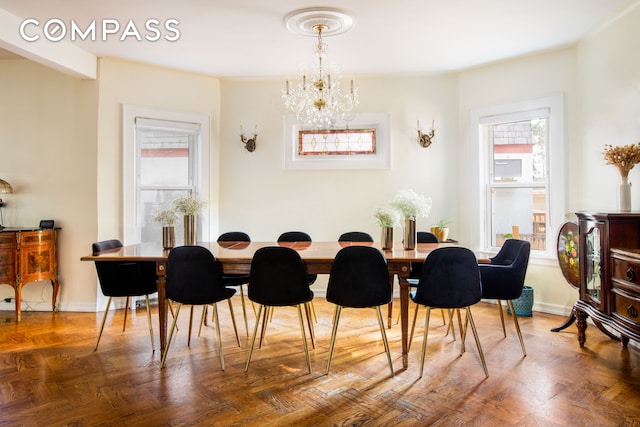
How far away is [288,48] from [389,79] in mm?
1573

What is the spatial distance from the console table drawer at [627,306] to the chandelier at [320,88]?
272cm

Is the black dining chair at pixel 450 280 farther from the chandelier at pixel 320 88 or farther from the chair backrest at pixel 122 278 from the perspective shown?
the chair backrest at pixel 122 278

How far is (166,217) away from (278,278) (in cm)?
125

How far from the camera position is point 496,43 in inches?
177

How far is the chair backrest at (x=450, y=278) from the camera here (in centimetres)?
291

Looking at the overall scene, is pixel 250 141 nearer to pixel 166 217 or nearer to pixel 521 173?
pixel 166 217

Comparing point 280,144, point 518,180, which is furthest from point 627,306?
point 280,144

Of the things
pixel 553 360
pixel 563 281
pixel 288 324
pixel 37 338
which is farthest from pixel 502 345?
pixel 37 338

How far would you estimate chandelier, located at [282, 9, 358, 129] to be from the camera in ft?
12.7

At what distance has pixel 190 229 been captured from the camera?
372cm

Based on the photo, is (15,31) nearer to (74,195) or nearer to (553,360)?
(74,195)

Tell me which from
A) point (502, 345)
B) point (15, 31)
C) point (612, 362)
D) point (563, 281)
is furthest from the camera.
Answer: point (563, 281)

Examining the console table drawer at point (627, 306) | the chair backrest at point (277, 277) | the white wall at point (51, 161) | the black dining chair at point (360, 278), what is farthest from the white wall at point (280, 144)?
the chair backrest at point (277, 277)

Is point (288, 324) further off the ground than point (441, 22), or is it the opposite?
point (441, 22)
